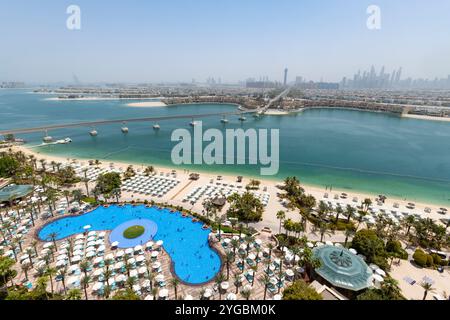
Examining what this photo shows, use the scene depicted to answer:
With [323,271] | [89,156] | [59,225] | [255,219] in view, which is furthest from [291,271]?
[89,156]

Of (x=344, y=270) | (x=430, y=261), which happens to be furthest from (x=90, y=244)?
(x=430, y=261)

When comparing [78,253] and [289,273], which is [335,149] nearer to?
[289,273]

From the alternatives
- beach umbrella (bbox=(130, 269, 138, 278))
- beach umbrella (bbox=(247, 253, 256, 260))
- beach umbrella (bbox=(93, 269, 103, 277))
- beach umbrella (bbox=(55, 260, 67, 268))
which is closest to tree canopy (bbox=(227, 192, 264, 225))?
beach umbrella (bbox=(247, 253, 256, 260))

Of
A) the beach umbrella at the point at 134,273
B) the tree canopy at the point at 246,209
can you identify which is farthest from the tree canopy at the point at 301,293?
the beach umbrella at the point at 134,273

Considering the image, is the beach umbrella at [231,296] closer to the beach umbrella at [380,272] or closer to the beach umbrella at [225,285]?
the beach umbrella at [225,285]

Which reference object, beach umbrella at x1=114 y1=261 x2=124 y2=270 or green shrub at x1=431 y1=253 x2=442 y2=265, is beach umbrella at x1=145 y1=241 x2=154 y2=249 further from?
green shrub at x1=431 y1=253 x2=442 y2=265
